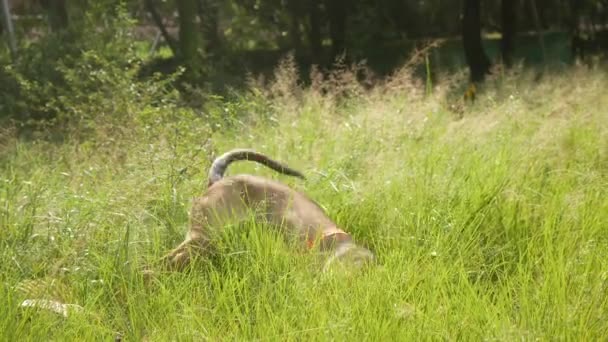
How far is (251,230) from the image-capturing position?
3502mm

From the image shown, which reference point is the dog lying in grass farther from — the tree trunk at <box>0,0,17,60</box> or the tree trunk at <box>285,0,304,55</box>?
the tree trunk at <box>285,0,304,55</box>

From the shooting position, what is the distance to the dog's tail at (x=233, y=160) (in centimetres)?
391

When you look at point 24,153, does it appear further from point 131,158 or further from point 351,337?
point 351,337

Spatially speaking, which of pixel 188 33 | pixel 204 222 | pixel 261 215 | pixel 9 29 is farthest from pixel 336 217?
pixel 188 33

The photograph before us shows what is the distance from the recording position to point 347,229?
3949 millimetres

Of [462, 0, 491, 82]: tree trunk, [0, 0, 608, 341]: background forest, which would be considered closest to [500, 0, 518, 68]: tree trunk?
[462, 0, 491, 82]: tree trunk

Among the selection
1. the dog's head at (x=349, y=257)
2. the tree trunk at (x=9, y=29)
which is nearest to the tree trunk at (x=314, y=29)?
the tree trunk at (x=9, y=29)

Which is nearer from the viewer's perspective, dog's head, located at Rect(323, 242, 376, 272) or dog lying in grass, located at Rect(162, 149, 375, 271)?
dog's head, located at Rect(323, 242, 376, 272)

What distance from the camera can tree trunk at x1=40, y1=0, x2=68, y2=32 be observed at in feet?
33.3

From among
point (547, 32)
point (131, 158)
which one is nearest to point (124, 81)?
point (131, 158)

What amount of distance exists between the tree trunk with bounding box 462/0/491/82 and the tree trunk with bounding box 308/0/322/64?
2734mm

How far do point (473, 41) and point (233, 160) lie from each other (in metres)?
6.86

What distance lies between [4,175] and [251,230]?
195 cm

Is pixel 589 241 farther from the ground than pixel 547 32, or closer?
farther from the ground
